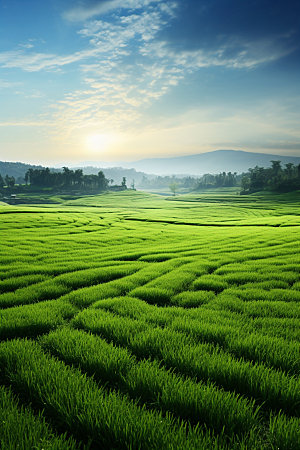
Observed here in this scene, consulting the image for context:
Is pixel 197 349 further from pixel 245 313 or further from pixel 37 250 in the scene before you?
pixel 37 250

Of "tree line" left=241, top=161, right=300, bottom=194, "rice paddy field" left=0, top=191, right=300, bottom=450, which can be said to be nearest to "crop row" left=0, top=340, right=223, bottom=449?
"rice paddy field" left=0, top=191, right=300, bottom=450

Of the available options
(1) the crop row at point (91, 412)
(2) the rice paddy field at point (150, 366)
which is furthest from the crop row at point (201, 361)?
(1) the crop row at point (91, 412)

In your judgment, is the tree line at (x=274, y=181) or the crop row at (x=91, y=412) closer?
the crop row at (x=91, y=412)

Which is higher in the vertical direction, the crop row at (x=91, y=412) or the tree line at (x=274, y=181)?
the tree line at (x=274, y=181)

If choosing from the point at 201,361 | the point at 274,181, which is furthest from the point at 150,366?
the point at 274,181

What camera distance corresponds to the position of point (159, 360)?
14.0 ft

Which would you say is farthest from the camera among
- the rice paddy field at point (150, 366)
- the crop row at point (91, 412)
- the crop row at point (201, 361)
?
the crop row at point (201, 361)

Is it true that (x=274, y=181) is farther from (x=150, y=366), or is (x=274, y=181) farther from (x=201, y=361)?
(x=150, y=366)

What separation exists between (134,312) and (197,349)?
2.30 m

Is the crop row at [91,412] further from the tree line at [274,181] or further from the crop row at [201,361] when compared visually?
Answer: the tree line at [274,181]

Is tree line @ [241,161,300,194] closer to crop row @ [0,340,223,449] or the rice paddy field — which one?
the rice paddy field

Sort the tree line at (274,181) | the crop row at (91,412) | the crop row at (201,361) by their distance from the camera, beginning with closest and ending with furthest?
the crop row at (91,412) → the crop row at (201,361) → the tree line at (274,181)

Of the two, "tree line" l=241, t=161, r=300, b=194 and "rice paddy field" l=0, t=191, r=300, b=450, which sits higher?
"tree line" l=241, t=161, r=300, b=194

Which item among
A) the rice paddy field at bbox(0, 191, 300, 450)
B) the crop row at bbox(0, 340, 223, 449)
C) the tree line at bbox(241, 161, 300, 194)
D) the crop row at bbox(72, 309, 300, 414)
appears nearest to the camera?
the crop row at bbox(0, 340, 223, 449)
